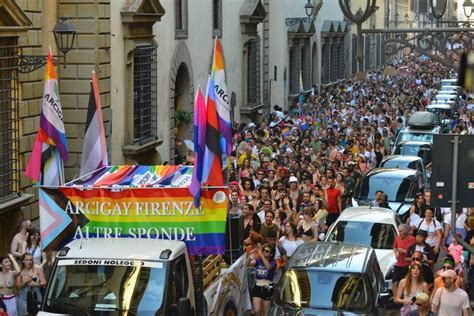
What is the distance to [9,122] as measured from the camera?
709 inches

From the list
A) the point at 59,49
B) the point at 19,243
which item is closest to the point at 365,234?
the point at 19,243

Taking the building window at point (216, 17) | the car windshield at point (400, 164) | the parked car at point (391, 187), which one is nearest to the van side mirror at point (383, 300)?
the parked car at point (391, 187)

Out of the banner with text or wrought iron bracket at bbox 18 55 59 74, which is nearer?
the banner with text

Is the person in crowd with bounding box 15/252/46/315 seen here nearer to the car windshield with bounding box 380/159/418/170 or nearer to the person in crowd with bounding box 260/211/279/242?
the person in crowd with bounding box 260/211/279/242

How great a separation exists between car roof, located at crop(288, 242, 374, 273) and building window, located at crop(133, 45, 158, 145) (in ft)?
34.4

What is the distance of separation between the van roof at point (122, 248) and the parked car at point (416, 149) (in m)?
17.0

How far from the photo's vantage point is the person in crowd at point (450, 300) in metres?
12.5

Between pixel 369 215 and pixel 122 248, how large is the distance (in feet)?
24.4

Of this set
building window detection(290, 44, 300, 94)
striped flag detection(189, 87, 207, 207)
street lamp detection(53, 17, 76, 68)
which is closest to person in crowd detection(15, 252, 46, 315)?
striped flag detection(189, 87, 207, 207)

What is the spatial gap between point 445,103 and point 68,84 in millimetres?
25955

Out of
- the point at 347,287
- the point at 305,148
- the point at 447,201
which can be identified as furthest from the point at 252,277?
the point at 305,148

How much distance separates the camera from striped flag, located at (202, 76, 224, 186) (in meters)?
12.5

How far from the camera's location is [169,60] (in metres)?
27.4

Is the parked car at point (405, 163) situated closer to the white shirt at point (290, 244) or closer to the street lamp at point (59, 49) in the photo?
the white shirt at point (290, 244)
